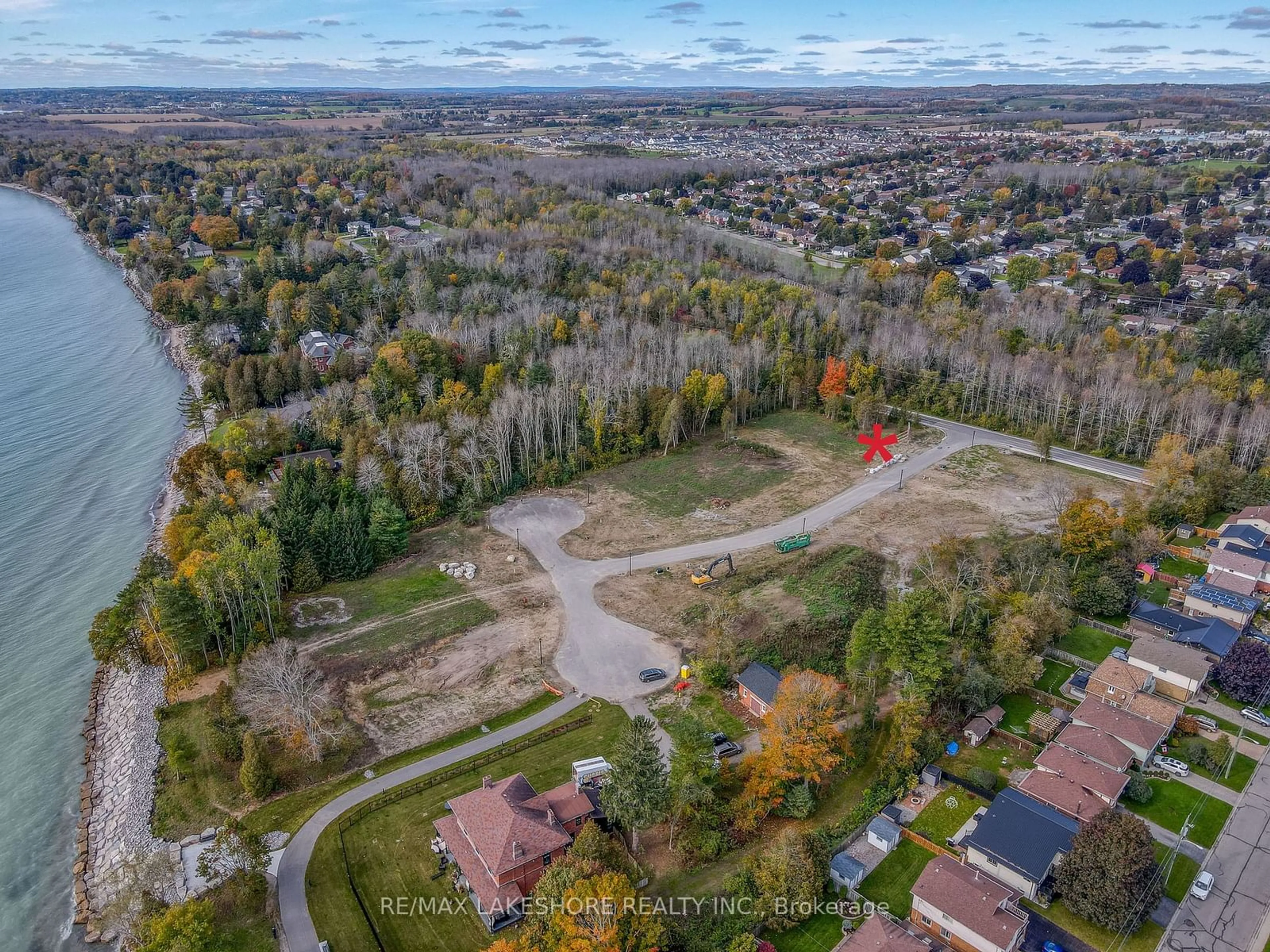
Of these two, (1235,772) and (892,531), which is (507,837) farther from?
(892,531)

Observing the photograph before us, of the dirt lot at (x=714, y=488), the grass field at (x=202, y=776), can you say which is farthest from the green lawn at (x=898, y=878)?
the dirt lot at (x=714, y=488)

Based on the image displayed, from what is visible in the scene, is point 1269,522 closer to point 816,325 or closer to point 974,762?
point 974,762

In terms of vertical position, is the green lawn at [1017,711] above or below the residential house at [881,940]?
below

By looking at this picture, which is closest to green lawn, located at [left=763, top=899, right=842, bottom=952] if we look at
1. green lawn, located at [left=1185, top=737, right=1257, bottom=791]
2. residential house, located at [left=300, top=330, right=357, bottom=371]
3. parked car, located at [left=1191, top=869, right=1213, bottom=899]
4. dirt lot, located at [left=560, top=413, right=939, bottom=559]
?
parked car, located at [left=1191, top=869, right=1213, bottom=899]

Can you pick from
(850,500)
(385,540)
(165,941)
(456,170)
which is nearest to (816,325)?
(850,500)

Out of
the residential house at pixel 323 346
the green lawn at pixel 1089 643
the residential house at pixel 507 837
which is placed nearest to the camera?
the residential house at pixel 507 837

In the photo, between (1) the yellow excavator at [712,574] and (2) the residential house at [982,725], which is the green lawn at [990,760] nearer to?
(2) the residential house at [982,725]
